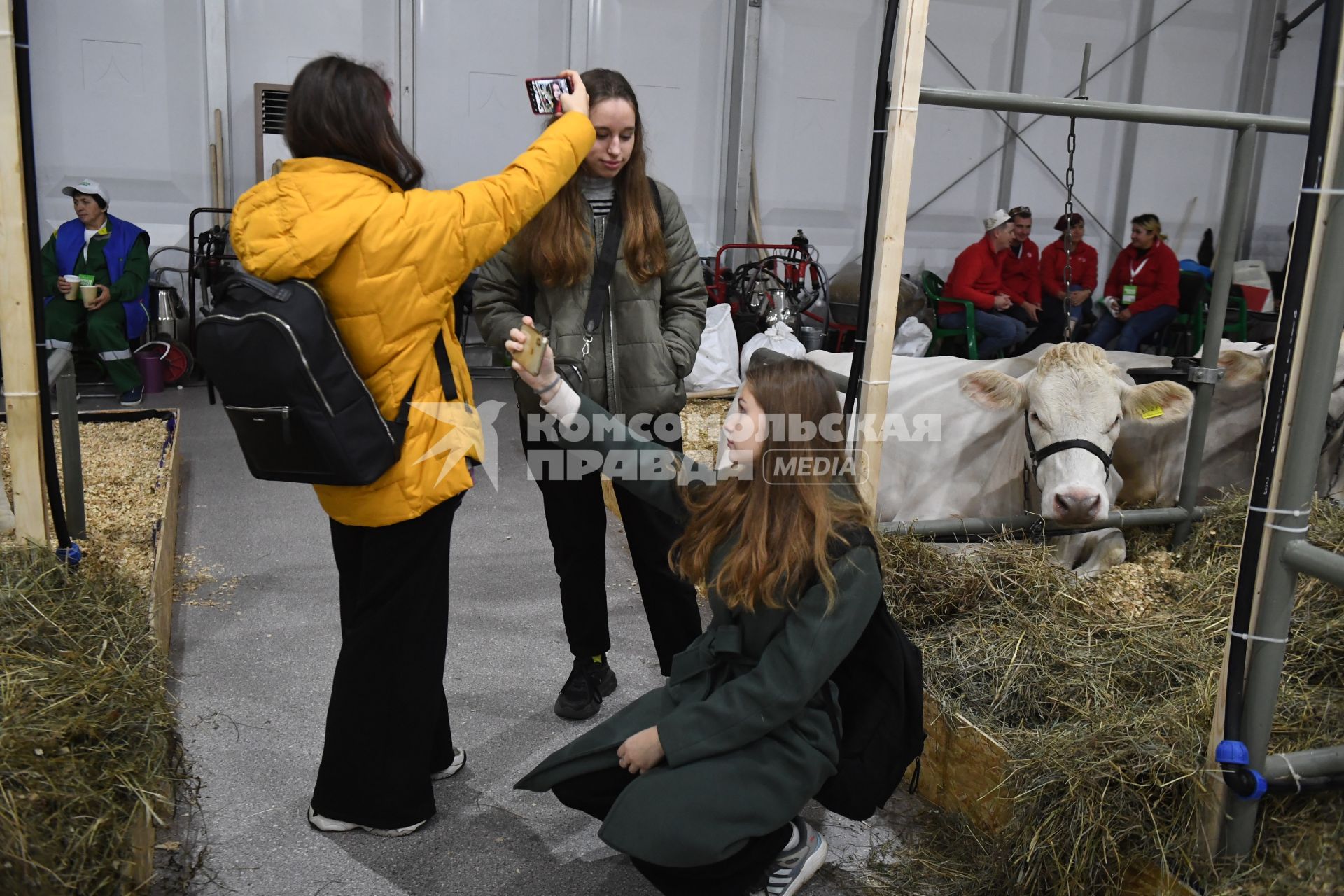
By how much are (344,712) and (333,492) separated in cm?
43

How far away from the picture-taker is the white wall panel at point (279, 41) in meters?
7.12

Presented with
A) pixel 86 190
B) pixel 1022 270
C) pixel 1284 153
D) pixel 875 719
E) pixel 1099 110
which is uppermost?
pixel 1284 153

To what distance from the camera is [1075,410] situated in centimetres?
300

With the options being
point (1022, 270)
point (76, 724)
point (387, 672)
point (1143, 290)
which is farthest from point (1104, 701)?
point (1143, 290)

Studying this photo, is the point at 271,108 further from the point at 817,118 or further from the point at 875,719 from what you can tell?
the point at 875,719

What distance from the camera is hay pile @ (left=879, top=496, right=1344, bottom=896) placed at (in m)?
1.78

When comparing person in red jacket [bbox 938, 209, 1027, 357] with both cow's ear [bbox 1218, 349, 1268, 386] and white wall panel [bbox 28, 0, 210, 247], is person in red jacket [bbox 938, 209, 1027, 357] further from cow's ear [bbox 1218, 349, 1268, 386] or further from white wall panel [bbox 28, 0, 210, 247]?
white wall panel [bbox 28, 0, 210, 247]

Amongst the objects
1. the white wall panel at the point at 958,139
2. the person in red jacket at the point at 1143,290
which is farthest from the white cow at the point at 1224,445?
the white wall panel at the point at 958,139

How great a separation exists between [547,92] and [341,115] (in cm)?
49

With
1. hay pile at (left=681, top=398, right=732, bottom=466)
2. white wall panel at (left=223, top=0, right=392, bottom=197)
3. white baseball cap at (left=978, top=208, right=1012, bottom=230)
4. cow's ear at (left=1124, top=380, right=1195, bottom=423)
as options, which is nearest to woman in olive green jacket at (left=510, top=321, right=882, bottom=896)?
cow's ear at (left=1124, top=380, right=1195, bottom=423)

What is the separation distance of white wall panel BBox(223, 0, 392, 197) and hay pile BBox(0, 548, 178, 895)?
559cm

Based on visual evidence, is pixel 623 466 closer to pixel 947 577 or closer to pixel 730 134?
pixel 947 577

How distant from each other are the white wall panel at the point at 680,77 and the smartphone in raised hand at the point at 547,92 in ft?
19.5

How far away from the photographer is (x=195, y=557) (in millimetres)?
3693
